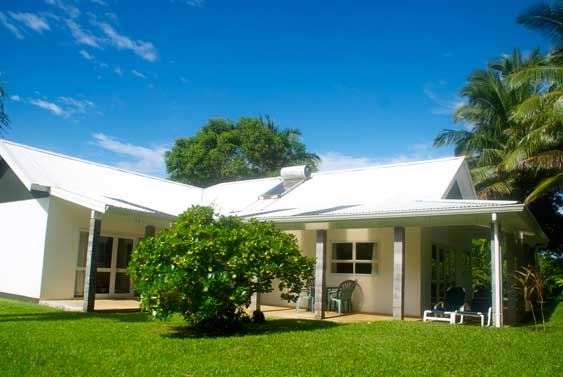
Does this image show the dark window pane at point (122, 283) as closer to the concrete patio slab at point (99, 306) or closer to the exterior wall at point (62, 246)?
the concrete patio slab at point (99, 306)

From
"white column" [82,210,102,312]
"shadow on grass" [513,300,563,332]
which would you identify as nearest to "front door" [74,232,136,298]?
"white column" [82,210,102,312]

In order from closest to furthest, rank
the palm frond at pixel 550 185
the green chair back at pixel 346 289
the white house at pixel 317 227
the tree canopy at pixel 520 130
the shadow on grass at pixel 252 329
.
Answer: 1. the shadow on grass at pixel 252 329
2. the white house at pixel 317 227
3. the green chair back at pixel 346 289
4. the tree canopy at pixel 520 130
5. the palm frond at pixel 550 185

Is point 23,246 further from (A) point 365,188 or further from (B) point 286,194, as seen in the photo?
(A) point 365,188

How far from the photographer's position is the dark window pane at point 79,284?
14.7 metres

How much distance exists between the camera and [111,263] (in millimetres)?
15875

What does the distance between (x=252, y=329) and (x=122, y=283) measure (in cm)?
777

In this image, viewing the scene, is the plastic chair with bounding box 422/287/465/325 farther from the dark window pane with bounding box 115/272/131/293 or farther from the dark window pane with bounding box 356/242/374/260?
the dark window pane with bounding box 115/272/131/293

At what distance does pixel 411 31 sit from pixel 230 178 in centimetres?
1819

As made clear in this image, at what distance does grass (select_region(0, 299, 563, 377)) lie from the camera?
6.33 meters

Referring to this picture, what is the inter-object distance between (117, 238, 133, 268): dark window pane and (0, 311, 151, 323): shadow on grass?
4.27 meters

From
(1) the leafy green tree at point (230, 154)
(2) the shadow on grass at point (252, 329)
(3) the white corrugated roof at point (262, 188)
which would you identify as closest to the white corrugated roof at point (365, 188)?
(3) the white corrugated roof at point (262, 188)

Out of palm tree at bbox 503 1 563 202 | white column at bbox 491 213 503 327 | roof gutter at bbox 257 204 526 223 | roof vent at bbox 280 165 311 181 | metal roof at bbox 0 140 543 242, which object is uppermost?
palm tree at bbox 503 1 563 202

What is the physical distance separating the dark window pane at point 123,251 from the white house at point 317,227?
32 millimetres

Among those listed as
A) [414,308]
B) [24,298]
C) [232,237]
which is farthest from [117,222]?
[414,308]
